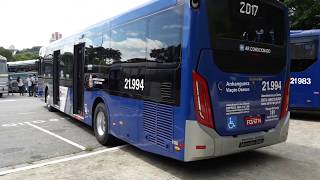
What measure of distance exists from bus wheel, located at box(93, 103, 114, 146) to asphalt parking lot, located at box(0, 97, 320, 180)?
20 cm

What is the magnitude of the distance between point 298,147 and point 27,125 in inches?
328

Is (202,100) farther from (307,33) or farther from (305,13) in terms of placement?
(305,13)

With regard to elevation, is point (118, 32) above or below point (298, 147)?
above

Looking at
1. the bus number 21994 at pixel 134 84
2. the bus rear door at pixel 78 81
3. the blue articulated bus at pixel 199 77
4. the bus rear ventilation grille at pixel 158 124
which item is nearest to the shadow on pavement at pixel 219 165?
the blue articulated bus at pixel 199 77

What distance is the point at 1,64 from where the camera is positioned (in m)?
29.8

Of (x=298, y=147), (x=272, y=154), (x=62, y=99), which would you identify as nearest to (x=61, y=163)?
(x=272, y=154)

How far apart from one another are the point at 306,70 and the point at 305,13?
12317 mm

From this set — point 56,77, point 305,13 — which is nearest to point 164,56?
point 56,77

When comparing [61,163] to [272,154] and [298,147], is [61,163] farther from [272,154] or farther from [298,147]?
[298,147]

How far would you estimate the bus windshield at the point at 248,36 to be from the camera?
6.21 m

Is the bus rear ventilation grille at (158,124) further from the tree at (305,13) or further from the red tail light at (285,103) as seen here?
the tree at (305,13)

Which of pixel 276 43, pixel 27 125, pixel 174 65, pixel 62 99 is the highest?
pixel 276 43

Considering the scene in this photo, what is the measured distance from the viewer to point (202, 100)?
19.7ft

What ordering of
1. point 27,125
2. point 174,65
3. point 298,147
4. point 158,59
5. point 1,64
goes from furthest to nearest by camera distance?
point 1,64
point 27,125
point 298,147
point 158,59
point 174,65
